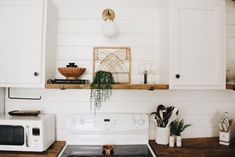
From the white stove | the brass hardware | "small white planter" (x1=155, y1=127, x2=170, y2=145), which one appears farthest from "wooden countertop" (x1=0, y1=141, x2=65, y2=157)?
the brass hardware

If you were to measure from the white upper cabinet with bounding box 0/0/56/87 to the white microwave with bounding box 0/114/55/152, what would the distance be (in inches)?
11.6

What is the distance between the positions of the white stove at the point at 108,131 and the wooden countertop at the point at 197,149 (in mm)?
164

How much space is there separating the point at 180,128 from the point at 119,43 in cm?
97

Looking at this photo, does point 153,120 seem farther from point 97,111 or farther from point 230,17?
point 230,17

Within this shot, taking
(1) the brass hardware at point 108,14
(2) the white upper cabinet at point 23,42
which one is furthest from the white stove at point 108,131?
(1) the brass hardware at point 108,14

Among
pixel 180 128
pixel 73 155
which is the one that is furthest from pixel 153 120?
pixel 73 155

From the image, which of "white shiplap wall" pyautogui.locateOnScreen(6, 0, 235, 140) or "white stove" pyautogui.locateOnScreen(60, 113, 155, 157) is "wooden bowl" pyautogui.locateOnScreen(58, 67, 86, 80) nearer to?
"white shiplap wall" pyautogui.locateOnScreen(6, 0, 235, 140)

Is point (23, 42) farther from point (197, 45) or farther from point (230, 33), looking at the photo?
point (230, 33)

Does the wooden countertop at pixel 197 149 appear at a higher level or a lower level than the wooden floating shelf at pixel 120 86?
lower

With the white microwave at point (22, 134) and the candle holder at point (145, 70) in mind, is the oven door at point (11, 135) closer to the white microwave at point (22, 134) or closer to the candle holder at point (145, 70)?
the white microwave at point (22, 134)

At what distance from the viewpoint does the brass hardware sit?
194 centimetres

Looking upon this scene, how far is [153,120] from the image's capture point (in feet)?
6.28

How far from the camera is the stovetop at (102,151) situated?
1.63m

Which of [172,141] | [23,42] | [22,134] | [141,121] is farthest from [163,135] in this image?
[23,42]
